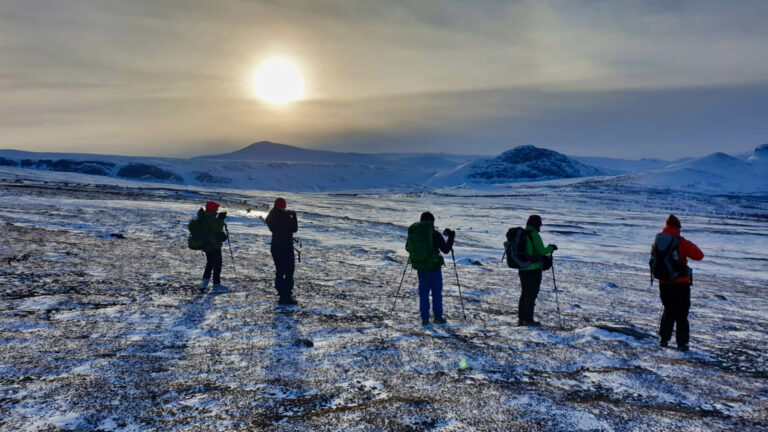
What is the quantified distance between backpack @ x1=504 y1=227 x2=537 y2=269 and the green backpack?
1562 millimetres

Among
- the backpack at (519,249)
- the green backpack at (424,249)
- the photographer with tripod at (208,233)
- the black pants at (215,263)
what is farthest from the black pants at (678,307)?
the black pants at (215,263)

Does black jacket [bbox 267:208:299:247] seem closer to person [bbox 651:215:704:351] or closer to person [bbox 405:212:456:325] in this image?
person [bbox 405:212:456:325]

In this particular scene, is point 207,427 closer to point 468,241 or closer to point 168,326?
point 168,326

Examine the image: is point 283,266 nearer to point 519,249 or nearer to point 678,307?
point 519,249

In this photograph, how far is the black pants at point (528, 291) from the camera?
9.88 metres

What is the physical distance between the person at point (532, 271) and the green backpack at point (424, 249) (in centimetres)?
189

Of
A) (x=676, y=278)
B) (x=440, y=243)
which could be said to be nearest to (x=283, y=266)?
(x=440, y=243)

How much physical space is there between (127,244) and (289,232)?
11917 millimetres

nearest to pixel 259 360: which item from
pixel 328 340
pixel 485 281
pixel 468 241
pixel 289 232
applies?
pixel 328 340

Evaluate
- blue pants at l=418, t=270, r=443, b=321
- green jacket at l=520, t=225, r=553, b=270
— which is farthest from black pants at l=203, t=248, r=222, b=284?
green jacket at l=520, t=225, r=553, b=270

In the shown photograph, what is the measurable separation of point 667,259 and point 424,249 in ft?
15.3

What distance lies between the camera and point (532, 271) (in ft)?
32.4

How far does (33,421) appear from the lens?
4.75m

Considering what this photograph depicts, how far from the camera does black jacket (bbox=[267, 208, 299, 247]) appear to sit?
36.1ft
